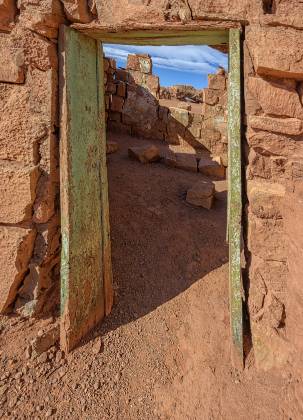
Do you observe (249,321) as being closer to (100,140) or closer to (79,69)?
(100,140)

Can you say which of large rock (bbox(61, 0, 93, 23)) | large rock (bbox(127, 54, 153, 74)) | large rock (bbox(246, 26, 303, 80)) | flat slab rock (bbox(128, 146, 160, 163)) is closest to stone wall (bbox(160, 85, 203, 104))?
→ large rock (bbox(127, 54, 153, 74))

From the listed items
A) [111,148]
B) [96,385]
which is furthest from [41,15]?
[111,148]

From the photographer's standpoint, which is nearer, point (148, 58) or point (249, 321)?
point (249, 321)

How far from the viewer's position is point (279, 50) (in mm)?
1870

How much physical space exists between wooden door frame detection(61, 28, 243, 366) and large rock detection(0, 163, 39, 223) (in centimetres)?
52

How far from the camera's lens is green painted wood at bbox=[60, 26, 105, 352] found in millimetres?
2207

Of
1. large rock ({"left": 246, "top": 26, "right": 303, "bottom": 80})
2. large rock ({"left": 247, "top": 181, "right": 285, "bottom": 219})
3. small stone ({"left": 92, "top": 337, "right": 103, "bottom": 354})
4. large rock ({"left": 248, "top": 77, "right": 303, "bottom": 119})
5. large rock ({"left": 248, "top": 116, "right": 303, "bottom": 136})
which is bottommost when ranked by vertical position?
small stone ({"left": 92, "top": 337, "right": 103, "bottom": 354})

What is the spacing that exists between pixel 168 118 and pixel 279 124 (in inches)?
272

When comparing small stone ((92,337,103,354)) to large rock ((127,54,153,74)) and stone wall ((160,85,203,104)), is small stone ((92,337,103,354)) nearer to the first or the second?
large rock ((127,54,153,74))

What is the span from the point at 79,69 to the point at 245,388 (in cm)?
268

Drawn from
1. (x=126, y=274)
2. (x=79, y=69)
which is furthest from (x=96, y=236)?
(x=79, y=69)

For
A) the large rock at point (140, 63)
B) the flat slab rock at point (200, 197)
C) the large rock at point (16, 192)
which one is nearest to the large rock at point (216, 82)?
the large rock at point (140, 63)

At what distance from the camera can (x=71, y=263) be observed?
2.38 meters

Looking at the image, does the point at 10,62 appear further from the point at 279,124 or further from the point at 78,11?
the point at 279,124
